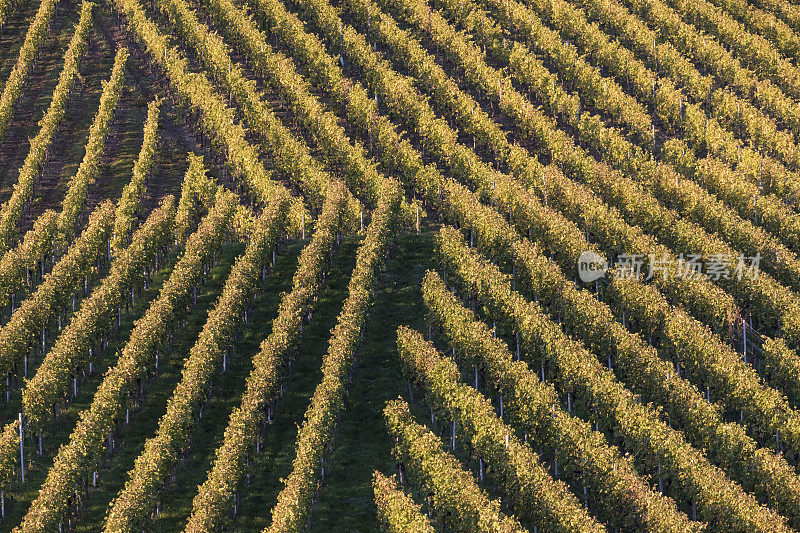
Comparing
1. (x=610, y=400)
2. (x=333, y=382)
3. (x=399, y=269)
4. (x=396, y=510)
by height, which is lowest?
(x=396, y=510)

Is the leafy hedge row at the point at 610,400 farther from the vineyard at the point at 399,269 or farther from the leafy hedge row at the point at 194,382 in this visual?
the leafy hedge row at the point at 194,382

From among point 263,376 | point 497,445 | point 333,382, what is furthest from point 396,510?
point 263,376

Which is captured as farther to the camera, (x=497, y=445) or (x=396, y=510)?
(x=497, y=445)

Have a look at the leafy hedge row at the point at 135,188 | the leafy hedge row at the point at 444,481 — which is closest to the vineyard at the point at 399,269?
the leafy hedge row at the point at 444,481

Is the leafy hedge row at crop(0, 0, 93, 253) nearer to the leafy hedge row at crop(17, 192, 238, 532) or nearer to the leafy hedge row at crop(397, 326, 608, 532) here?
the leafy hedge row at crop(17, 192, 238, 532)

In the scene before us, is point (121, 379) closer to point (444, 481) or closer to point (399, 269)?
point (444, 481)

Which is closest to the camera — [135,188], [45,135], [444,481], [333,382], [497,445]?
[444,481]

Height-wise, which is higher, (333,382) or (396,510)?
(333,382)

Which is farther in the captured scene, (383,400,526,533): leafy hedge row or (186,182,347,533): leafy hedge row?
(186,182,347,533): leafy hedge row

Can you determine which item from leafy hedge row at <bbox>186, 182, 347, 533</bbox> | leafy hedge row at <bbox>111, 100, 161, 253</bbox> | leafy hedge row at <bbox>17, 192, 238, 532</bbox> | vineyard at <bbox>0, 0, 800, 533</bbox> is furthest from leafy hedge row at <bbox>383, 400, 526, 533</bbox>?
leafy hedge row at <bbox>111, 100, 161, 253</bbox>
